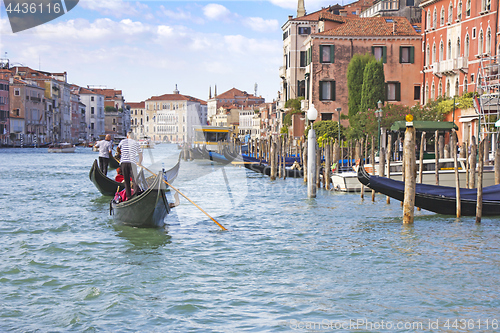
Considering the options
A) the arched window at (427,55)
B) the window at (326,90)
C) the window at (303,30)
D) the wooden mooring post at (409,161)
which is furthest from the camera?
the window at (303,30)

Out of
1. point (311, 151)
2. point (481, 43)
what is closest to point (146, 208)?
point (311, 151)

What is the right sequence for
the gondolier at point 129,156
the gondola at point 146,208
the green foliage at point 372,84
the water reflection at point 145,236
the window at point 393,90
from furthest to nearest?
the window at point 393,90 < the green foliage at point 372,84 < the gondolier at point 129,156 < the gondola at point 146,208 < the water reflection at point 145,236

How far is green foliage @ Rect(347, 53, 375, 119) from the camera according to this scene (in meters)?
29.0

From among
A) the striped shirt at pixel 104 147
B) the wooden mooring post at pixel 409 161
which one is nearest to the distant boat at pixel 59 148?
the striped shirt at pixel 104 147

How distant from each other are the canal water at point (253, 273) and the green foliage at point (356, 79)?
55.5 ft

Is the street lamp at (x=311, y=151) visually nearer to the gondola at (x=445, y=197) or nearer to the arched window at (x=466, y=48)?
the gondola at (x=445, y=197)

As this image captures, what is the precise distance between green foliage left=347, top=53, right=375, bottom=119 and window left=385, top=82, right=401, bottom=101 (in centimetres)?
161

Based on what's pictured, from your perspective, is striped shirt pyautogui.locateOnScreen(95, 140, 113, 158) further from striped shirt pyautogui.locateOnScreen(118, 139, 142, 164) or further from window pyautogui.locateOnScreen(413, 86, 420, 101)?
window pyautogui.locateOnScreen(413, 86, 420, 101)

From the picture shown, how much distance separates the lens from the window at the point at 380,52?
30.3 m

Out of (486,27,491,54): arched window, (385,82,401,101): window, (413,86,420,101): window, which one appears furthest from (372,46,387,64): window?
(486,27,491,54): arched window

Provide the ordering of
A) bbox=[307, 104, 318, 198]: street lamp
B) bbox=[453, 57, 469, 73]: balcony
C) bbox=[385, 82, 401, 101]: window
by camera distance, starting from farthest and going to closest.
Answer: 1. bbox=[385, 82, 401, 101]: window
2. bbox=[453, 57, 469, 73]: balcony
3. bbox=[307, 104, 318, 198]: street lamp

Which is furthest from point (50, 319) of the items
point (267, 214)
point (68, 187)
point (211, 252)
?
point (68, 187)

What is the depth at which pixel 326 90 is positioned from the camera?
102ft

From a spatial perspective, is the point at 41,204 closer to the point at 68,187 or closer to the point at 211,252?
the point at 68,187
